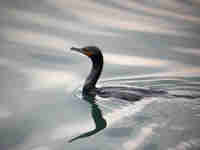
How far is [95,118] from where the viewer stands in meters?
7.45

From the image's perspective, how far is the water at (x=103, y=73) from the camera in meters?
6.69

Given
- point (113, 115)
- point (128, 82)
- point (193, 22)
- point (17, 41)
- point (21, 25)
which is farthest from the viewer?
point (193, 22)

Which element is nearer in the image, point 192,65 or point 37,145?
point 37,145

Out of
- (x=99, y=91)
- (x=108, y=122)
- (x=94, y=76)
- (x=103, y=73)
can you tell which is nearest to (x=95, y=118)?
(x=108, y=122)

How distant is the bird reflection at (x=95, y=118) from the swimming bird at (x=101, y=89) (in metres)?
0.19

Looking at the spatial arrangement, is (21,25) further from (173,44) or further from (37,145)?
(37,145)

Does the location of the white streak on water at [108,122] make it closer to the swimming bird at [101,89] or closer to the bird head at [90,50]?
the swimming bird at [101,89]

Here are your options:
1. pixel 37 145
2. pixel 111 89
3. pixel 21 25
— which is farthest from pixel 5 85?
pixel 21 25

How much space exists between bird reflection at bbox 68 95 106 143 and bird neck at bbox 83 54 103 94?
187mm

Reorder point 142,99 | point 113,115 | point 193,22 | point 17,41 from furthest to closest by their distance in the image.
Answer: point 193,22 → point 17,41 → point 142,99 → point 113,115

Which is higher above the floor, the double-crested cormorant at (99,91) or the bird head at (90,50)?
the bird head at (90,50)

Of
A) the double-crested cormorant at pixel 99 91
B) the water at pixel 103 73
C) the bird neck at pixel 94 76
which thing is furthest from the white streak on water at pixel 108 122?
the bird neck at pixel 94 76

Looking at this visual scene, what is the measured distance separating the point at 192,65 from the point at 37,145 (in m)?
5.55

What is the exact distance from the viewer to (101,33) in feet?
39.0
